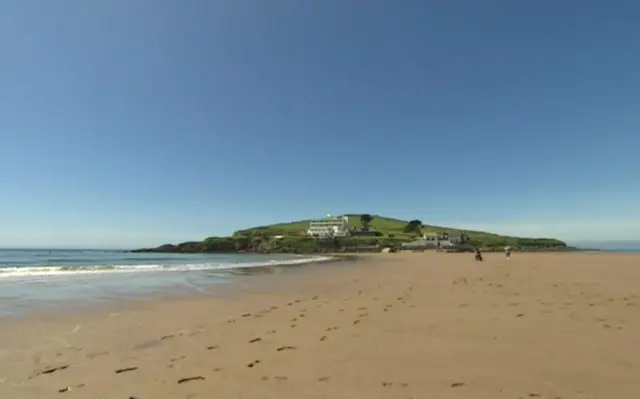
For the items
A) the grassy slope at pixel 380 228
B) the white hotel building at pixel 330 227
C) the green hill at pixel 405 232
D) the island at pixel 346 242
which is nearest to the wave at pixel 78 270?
the island at pixel 346 242

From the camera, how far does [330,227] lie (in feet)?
549

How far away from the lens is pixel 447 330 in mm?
7691

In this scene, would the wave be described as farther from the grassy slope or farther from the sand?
the grassy slope

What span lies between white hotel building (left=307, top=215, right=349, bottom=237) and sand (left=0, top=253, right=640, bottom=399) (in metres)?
149

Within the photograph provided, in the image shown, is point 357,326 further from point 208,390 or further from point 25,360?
point 25,360

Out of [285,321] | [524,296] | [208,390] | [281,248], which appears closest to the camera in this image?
[208,390]

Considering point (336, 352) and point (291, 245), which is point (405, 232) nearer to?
point (291, 245)

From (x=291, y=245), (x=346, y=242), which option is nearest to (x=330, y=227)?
(x=346, y=242)

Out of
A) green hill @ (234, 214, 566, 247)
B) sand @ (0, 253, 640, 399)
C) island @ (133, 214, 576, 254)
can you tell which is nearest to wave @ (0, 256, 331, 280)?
sand @ (0, 253, 640, 399)

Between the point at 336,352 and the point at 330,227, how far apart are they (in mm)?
161491

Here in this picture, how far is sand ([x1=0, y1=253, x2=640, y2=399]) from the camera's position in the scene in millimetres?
4676

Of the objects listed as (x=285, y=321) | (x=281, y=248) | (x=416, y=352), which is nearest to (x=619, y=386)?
(x=416, y=352)

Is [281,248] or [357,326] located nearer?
[357,326]

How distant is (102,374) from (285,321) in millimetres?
4402
